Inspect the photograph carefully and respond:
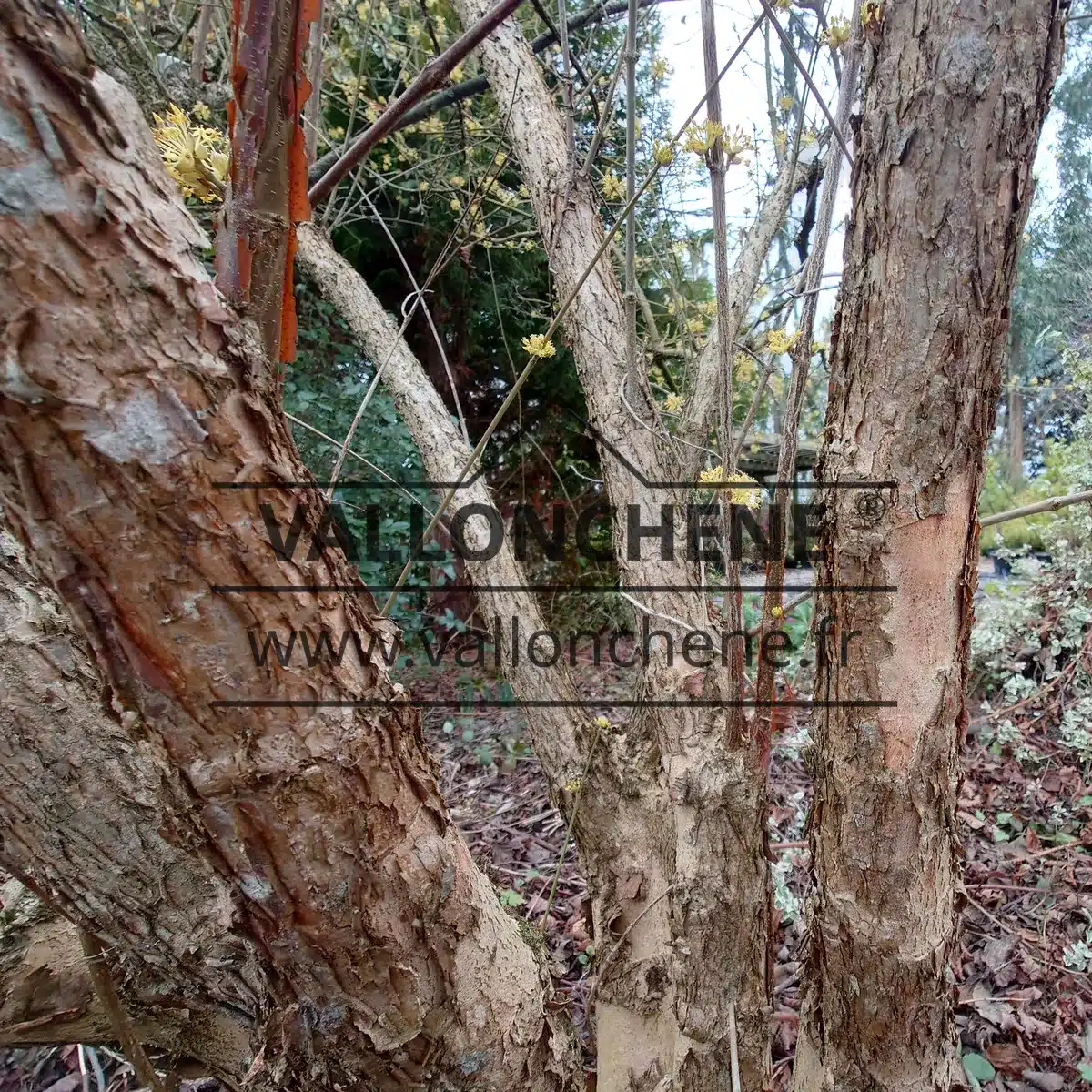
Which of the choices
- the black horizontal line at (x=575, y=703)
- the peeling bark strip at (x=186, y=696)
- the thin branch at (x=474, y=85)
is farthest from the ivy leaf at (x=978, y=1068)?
the thin branch at (x=474, y=85)

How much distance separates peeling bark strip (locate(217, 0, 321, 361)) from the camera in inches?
25.0

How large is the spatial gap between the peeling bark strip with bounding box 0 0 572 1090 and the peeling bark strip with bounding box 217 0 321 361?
0.38 ft

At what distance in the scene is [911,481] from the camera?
944 mm

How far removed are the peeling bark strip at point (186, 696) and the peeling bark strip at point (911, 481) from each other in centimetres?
56

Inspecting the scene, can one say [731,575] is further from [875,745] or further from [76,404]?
[76,404]

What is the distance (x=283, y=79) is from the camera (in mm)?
655

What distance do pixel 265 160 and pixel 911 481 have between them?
925 mm

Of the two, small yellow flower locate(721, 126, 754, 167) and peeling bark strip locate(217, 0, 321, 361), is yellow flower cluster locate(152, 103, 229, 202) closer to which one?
peeling bark strip locate(217, 0, 321, 361)

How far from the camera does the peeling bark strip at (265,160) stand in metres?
0.63

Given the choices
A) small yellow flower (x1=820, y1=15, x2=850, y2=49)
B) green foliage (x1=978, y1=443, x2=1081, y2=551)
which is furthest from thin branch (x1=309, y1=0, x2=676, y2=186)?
green foliage (x1=978, y1=443, x2=1081, y2=551)

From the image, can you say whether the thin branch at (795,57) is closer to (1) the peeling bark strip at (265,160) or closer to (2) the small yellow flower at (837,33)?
(2) the small yellow flower at (837,33)

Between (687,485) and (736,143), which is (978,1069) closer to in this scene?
(687,485)

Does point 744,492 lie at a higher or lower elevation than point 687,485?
higher

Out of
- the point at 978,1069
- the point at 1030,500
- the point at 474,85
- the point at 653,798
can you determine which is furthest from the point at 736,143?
the point at 1030,500
